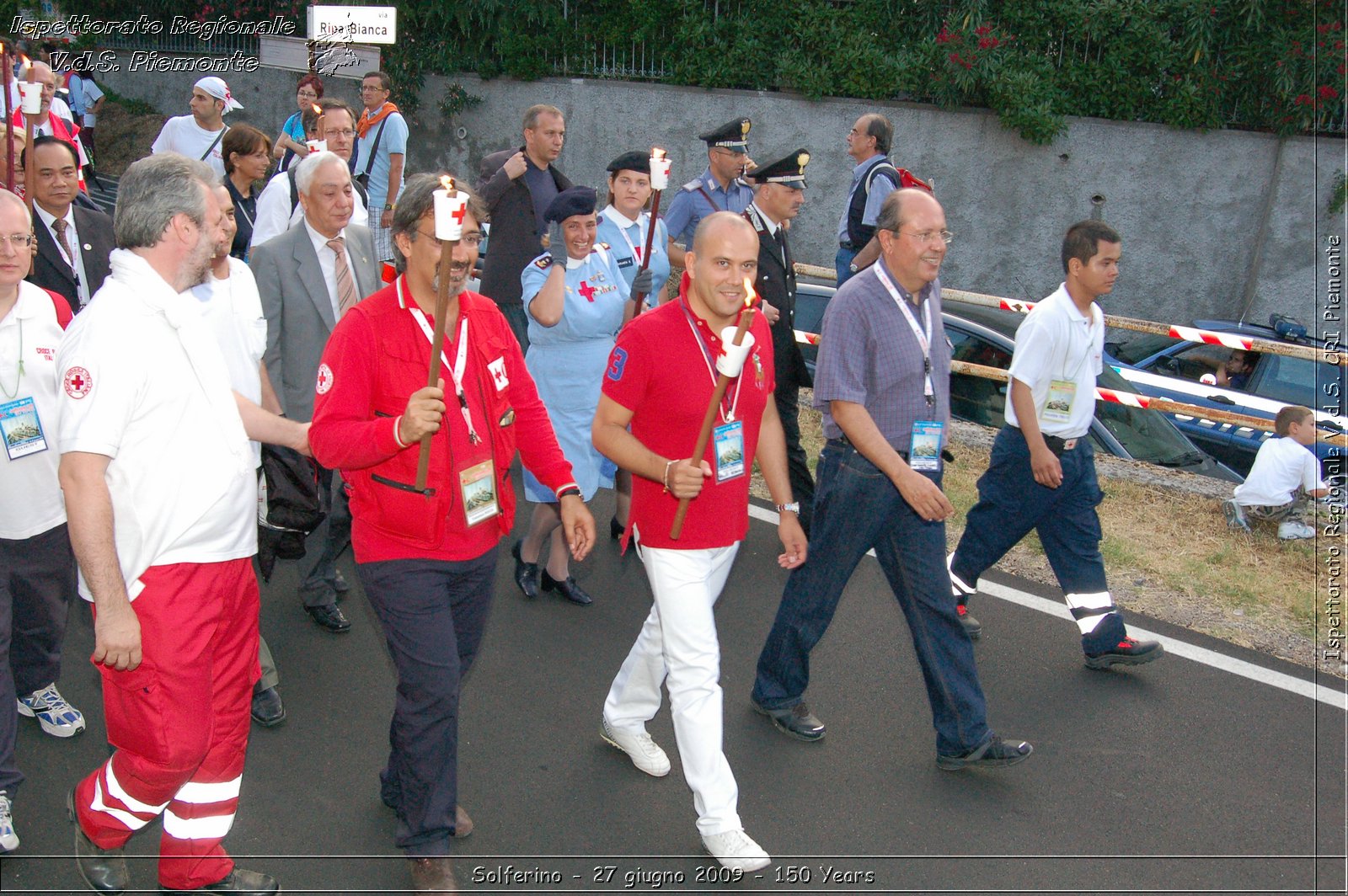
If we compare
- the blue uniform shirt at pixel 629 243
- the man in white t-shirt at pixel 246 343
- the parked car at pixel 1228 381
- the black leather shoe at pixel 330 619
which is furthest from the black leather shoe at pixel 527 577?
the parked car at pixel 1228 381

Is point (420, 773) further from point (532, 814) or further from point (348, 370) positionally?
point (348, 370)

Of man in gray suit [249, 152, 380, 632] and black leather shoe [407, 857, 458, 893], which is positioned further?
man in gray suit [249, 152, 380, 632]

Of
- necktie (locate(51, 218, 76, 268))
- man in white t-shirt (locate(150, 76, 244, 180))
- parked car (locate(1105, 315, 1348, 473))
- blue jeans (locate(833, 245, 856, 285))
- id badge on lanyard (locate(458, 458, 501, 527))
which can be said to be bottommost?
parked car (locate(1105, 315, 1348, 473))

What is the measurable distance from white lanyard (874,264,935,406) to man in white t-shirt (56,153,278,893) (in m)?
2.39

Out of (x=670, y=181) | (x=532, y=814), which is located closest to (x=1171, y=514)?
(x=532, y=814)

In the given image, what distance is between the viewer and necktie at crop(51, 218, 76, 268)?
19.1 feet

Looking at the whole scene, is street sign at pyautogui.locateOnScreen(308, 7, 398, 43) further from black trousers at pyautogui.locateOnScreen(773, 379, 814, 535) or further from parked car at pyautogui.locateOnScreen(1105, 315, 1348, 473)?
parked car at pyautogui.locateOnScreen(1105, 315, 1348, 473)

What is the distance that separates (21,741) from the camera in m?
4.66

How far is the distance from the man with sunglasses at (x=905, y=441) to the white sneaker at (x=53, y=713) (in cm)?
304

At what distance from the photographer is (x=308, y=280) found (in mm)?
5363

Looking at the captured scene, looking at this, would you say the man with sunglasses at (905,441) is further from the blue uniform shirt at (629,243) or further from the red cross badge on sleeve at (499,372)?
the blue uniform shirt at (629,243)

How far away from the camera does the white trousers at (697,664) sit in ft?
13.0

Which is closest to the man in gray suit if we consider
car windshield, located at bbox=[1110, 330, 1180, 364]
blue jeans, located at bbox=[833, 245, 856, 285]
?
blue jeans, located at bbox=[833, 245, 856, 285]

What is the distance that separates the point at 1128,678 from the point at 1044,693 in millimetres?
454
